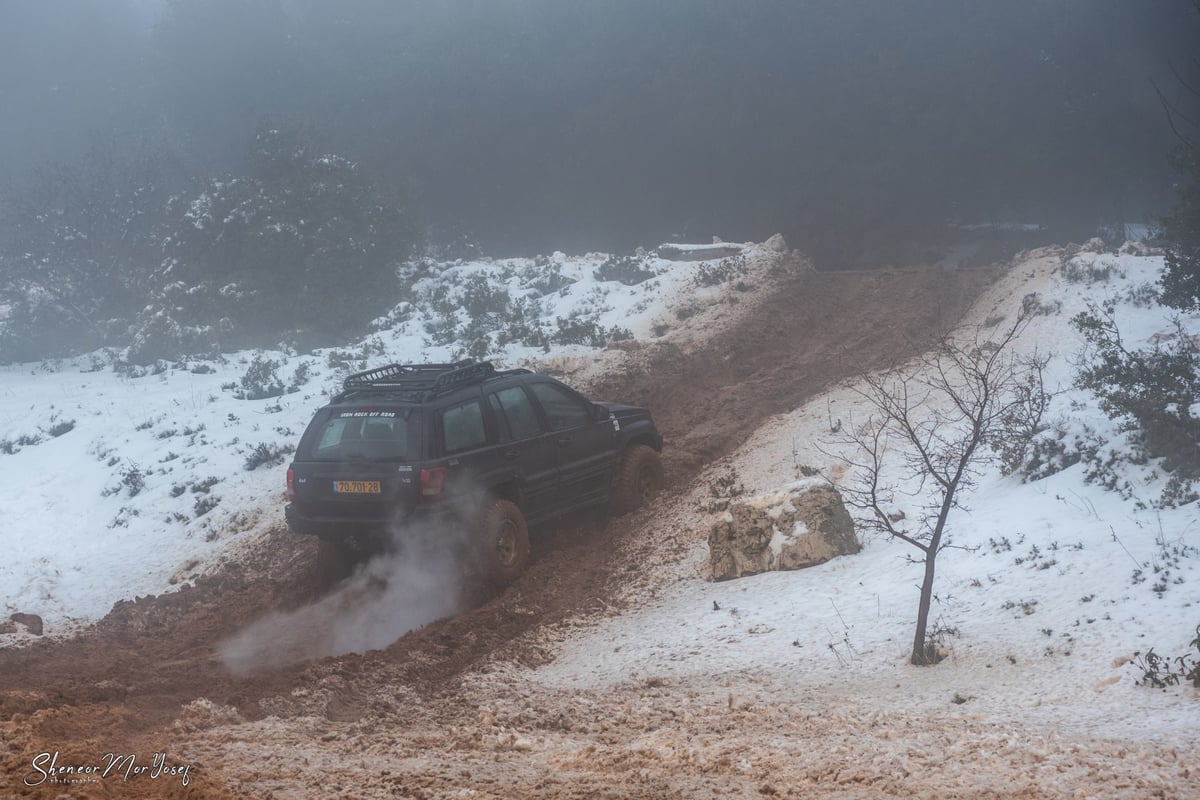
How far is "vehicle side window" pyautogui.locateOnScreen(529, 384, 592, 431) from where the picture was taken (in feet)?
29.9

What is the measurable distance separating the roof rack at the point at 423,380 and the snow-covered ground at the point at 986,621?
2.55 m

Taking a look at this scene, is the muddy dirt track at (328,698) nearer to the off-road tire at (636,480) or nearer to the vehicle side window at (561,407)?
the off-road tire at (636,480)

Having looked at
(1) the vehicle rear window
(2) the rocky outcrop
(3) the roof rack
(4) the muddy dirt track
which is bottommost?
(4) the muddy dirt track

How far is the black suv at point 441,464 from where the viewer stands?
25.2ft

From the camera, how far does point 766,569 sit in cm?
819

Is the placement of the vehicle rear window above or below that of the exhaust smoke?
above

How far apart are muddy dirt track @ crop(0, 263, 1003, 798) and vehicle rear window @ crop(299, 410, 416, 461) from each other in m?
1.40

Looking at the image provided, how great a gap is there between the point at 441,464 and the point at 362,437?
829 mm

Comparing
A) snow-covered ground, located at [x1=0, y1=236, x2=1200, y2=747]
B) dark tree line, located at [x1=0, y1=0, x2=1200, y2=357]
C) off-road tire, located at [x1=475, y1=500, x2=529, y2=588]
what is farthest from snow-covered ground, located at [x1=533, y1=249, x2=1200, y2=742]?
dark tree line, located at [x1=0, y1=0, x2=1200, y2=357]

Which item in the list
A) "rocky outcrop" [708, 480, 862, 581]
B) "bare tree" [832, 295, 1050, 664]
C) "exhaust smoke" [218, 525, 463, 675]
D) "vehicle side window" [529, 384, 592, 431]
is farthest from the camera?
"vehicle side window" [529, 384, 592, 431]

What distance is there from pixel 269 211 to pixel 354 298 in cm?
382

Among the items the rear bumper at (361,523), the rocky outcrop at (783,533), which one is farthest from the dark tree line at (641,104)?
the rear bumper at (361,523)

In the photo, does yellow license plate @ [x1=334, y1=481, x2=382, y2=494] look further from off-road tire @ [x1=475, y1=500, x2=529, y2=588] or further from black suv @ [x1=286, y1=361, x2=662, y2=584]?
off-road tire @ [x1=475, y1=500, x2=529, y2=588]

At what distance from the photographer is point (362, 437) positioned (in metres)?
8.01
